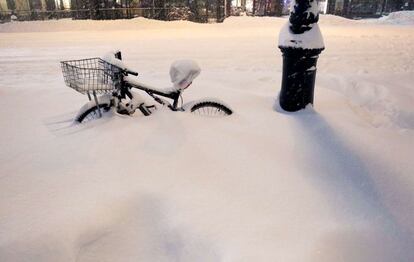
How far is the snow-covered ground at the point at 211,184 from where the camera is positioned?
6.74ft

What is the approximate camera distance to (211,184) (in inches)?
99.2

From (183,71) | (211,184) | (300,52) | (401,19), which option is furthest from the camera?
(401,19)

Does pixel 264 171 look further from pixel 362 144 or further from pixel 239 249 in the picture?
pixel 362 144

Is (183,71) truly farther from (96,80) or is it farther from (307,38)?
(307,38)

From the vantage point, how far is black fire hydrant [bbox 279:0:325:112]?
3.79 m

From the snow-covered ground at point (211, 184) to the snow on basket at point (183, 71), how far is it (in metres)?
0.42

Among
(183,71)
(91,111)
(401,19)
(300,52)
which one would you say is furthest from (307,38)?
(401,19)

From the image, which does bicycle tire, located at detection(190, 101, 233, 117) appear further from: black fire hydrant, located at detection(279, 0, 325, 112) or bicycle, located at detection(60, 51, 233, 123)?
black fire hydrant, located at detection(279, 0, 325, 112)

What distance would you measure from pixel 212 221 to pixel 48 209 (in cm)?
109

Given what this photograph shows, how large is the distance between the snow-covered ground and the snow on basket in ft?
1.38

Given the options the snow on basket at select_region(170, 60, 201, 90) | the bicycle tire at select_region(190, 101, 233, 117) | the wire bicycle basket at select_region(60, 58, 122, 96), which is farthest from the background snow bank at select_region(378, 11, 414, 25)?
the wire bicycle basket at select_region(60, 58, 122, 96)

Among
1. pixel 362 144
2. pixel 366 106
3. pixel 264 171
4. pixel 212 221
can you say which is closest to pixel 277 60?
pixel 366 106

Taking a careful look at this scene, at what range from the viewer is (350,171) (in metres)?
2.84

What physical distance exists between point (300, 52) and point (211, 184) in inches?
84.5
